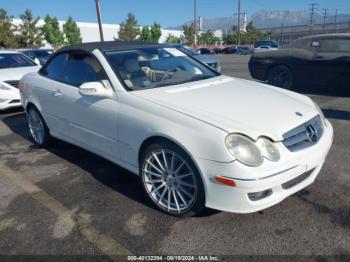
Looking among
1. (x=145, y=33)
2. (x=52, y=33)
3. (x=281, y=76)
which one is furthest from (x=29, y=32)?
(x=281, y=76)

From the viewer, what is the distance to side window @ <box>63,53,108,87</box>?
3.70 metres

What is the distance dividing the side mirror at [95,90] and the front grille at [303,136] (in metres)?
1.77

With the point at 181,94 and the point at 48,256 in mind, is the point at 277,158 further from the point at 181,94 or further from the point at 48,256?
the point at 48,256

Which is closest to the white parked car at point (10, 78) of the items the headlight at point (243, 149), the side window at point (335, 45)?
the headlight at point (243, 149)

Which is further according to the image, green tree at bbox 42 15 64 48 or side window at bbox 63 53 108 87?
green tree at bbox 42 15 64 48

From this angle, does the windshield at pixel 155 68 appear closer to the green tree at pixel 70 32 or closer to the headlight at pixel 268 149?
the headlight at pixel 268 149

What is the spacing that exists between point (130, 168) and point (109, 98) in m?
0.75

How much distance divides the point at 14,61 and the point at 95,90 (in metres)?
6.50

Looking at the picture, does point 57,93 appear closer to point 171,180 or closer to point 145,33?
point 171,180

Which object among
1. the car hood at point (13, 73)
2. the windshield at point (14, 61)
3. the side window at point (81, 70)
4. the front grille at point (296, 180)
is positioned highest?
the side window at point (81, 70)

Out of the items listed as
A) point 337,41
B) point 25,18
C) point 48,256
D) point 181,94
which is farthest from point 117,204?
point 25,18

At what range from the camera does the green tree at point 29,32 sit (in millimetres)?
45125

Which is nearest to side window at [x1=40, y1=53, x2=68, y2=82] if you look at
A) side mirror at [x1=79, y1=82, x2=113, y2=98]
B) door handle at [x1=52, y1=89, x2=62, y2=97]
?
door handle at [x1=52, y1=89, x2=62, y2=97]

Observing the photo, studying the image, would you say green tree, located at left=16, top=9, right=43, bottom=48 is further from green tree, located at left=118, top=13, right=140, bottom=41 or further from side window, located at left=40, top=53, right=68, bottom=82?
side window, located at left=40, top=53, right=68, bottom=82
